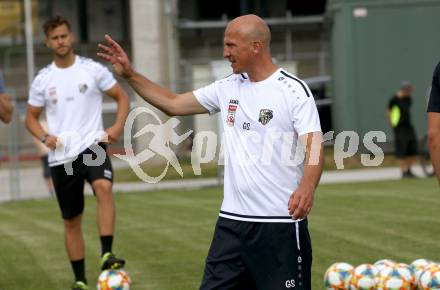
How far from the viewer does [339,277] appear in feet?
30.5

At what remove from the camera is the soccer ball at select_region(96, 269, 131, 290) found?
9750 mm

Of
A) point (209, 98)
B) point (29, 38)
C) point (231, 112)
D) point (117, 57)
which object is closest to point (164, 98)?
point (209, 98)

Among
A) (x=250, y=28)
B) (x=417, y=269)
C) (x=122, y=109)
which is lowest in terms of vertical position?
(x=417, y=269)

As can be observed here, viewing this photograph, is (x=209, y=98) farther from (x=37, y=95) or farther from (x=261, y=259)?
(x=37, y=95)

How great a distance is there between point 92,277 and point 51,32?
2538 mm

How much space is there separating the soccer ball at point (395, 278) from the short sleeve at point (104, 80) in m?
3.38

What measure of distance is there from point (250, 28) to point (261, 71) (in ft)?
0.93

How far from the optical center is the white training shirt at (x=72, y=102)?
10.5m

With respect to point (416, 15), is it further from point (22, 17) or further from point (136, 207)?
point (22, 17)

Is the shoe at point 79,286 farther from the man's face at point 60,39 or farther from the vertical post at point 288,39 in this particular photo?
the vertical post at point 288,39

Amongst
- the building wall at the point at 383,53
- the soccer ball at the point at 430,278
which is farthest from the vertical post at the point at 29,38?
the soccer ball at the point at 430,278

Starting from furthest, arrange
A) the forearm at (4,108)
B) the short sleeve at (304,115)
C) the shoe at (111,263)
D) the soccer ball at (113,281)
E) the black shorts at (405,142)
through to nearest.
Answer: the black shorts at (405,142) → the shoe at (111,263) → the forearm at (4,108) → the soccer ball at (113,281) → the short sleeve at (304,115)

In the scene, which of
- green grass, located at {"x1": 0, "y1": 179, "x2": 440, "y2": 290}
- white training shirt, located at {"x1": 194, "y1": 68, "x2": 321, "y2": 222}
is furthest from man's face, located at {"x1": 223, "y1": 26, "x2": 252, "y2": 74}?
green grass, located at {"x1": 0, "y1": 179, "x2": 440, "y2": 290}

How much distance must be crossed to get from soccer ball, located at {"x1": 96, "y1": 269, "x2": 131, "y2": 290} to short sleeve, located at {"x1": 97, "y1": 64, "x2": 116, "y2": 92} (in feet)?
6.24
